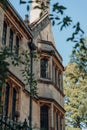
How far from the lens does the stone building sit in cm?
1377

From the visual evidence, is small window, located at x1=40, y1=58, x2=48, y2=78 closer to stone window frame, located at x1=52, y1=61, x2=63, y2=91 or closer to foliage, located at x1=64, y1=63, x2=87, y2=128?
stone window frame, located at x1=52, y1=61, x2=63, y2=91

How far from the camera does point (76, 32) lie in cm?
550

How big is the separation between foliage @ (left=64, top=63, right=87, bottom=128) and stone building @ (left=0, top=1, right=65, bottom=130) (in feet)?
24.6

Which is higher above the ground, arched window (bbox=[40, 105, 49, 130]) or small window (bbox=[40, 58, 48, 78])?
small window (bbox=[40, 58, 48, 78])

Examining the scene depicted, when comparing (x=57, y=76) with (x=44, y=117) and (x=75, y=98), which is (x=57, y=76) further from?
(x=75, y=98)

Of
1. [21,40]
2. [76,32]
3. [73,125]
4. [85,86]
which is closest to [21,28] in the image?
[21,40]

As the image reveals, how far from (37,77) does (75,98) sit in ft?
39.1

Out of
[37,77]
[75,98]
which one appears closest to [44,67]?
[37,77]

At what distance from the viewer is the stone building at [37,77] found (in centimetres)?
1377

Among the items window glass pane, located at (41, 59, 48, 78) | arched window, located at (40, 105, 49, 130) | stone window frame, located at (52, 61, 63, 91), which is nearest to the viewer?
arched window, located at (40, 105, 49, 130)

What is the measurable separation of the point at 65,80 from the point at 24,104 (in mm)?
14516

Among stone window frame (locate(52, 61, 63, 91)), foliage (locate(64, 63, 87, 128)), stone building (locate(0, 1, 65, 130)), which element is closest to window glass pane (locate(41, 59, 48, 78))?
stone building (locate(0, 1, 65, 130))

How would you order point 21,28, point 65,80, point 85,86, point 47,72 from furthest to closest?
point 65,80 → point 85,86 → point 47,72 → point 21,28

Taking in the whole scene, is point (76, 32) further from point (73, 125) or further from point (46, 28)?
point (73, 125)
